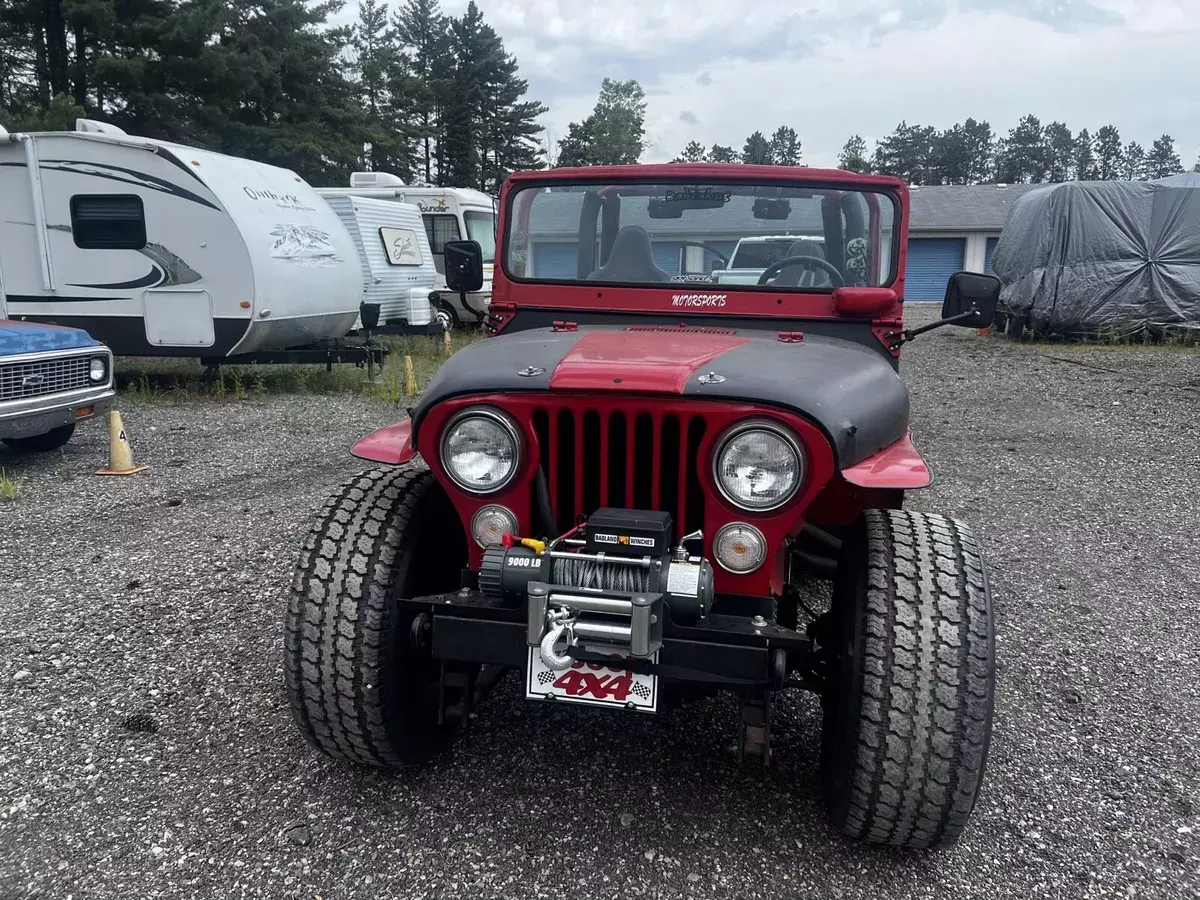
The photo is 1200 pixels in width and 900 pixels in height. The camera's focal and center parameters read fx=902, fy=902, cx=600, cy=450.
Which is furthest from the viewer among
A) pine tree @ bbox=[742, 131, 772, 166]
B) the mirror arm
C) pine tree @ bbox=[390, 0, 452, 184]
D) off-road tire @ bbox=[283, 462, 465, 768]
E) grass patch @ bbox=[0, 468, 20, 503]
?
pine tree @ bbox=[742, 131, 772, 166]

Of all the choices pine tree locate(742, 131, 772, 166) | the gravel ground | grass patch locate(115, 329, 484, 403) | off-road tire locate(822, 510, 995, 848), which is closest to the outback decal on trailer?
grass patch locate(115, 329, 484, 403)

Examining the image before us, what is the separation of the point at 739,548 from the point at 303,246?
9.21 m

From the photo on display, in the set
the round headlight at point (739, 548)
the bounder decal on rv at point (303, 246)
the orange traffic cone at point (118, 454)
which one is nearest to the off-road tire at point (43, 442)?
the orange traffic cone at point (118, 454)

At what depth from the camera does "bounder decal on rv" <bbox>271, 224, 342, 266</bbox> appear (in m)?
9.93

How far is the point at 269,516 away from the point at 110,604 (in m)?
1.54

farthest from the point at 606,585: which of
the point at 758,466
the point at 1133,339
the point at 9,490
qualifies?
Answer: the point at 1133,339

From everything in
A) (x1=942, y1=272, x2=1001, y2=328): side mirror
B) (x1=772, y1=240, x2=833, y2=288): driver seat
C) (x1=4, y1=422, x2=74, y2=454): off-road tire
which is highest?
(x1=772, y1=240, x2=833, y2=288): driver seat

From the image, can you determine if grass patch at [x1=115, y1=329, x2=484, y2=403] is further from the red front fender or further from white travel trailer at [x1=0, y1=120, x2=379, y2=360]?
the red front fender

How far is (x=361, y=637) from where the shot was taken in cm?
256

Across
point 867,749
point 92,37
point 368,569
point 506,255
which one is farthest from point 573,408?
point 92,37

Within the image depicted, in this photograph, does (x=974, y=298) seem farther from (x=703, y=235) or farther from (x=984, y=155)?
(x=984, y=155)

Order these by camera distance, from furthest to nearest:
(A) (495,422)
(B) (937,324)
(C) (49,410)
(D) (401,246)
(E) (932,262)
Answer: (E) (932,262) → (D) (401,246) → (C) (49,410) → (B) (937,324) → (A) (495,422)

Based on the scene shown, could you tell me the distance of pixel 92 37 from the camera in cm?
2141

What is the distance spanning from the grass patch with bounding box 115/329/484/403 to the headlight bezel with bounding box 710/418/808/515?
8463 millimetres
